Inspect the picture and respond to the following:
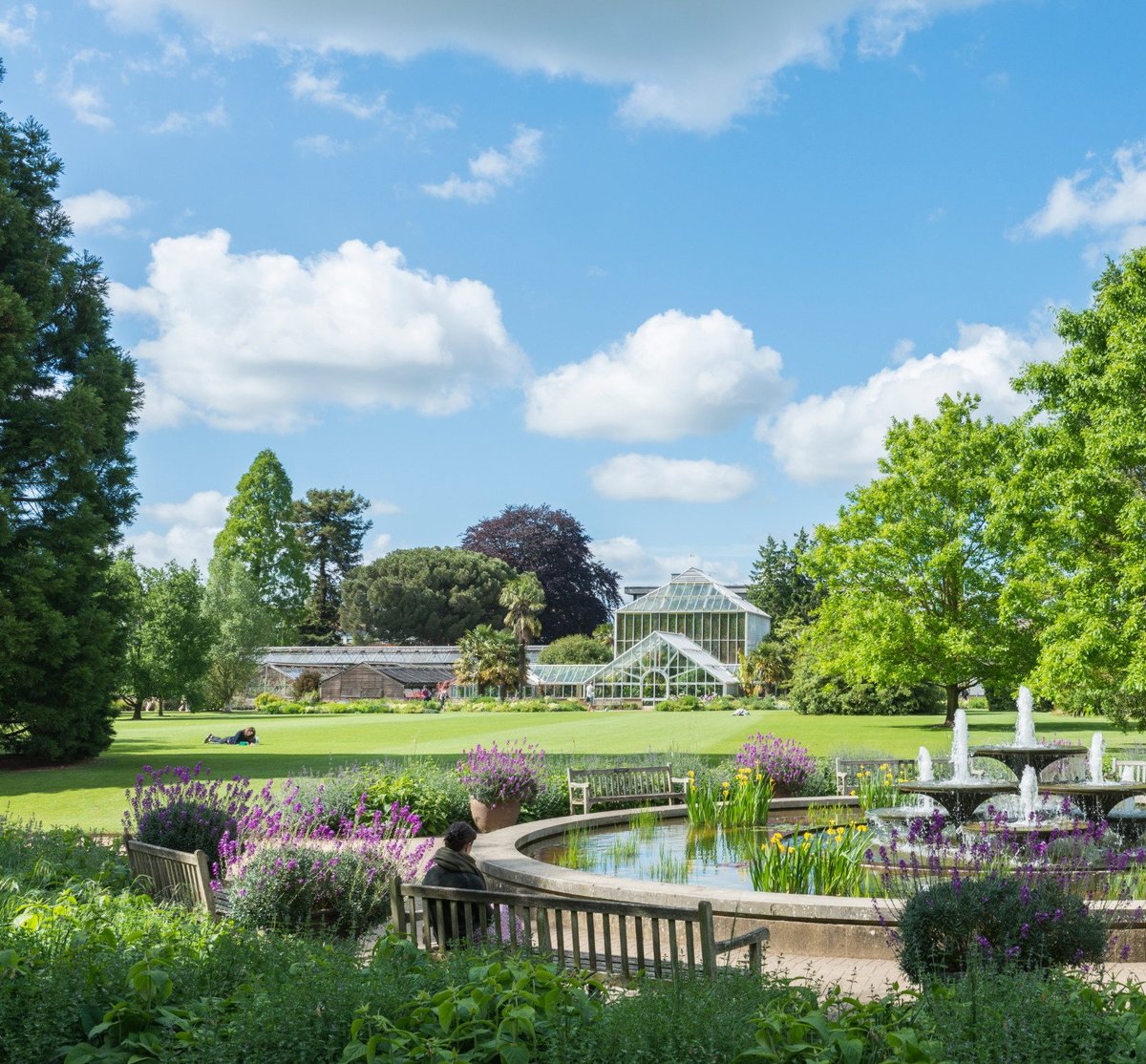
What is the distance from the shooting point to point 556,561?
298 feet

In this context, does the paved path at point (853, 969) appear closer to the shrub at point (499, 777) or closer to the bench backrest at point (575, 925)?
the bench backrest at point (575, 925)

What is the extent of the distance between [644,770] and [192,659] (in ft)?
121

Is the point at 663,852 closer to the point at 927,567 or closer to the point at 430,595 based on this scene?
the point at 927,567

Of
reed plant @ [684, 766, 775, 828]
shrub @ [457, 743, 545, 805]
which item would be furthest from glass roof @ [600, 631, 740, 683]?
reed plant @ [684, 766, 775, 828]

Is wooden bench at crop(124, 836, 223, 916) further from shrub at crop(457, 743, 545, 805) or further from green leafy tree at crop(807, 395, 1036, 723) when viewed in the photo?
green leafy tree at crop(807, 395, 1036, 723)

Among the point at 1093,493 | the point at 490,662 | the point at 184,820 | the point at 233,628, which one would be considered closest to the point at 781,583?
the point at 490,662

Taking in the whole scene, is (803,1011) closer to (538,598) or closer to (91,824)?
(91,824)

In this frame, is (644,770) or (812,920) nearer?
(812,920)

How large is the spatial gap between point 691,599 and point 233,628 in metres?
28.4

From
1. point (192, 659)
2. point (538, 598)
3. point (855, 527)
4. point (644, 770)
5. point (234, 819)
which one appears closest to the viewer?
point (234, 819)

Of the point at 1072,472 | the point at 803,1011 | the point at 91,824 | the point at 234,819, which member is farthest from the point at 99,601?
the point at 803,1011

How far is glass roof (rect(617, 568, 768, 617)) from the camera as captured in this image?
71125mm

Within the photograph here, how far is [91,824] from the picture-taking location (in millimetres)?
15984

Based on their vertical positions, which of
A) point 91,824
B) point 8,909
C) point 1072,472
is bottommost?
point 91,824
